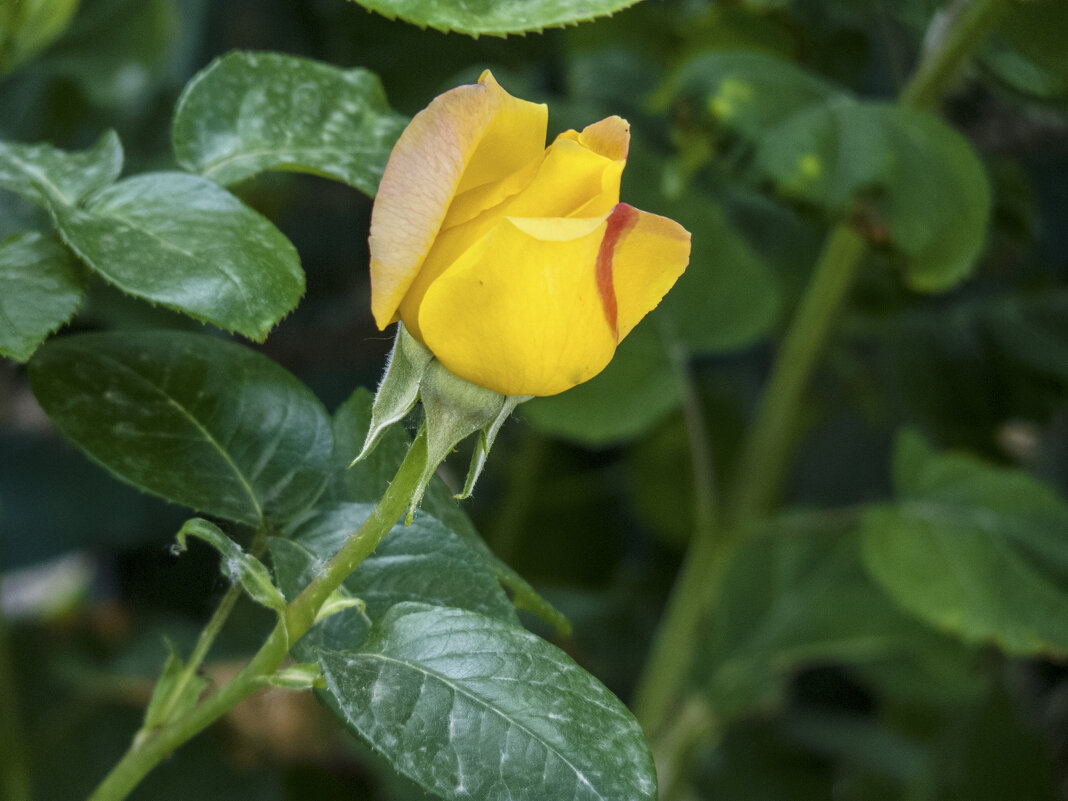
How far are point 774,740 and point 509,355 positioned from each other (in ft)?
2.86

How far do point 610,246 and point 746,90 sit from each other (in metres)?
0.39

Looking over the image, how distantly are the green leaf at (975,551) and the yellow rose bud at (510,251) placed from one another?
441mm

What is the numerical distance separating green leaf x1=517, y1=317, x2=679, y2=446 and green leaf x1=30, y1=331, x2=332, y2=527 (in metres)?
0.42

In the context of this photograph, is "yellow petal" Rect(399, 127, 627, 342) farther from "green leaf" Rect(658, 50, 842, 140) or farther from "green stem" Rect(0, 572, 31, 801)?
"green stem" Rect(0, 572, 31, 801)

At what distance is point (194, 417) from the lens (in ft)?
0.95

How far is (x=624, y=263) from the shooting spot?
0.22 metres

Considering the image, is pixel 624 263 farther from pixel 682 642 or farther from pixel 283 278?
pixel 682 642

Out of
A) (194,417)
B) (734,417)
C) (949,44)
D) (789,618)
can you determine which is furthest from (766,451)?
(194,417)

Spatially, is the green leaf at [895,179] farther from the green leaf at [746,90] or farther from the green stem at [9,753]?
the green stem at [9,753]

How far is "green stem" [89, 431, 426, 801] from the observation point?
236 millimetres

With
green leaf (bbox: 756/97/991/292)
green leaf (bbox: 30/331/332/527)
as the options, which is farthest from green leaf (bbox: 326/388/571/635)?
green leaf (bbox: 756/97/991/292)

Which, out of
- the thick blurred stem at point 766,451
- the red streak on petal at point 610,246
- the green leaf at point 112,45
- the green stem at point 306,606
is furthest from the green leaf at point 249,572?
the green leaf at point 112,45

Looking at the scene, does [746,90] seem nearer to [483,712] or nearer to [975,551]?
[975,551]

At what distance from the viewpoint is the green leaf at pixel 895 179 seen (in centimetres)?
53
